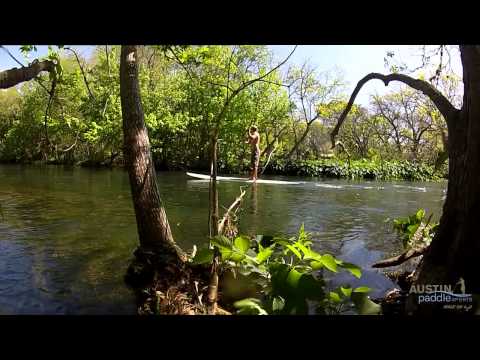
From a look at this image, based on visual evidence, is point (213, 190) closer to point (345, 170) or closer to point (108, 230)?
point (108, 230)

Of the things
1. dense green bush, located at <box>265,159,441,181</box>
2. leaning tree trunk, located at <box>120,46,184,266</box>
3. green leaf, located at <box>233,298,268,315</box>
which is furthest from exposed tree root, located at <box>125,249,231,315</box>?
dense green bush, located at <box>265,159,441,181</box>

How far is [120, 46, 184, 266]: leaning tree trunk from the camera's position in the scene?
15.1 ft

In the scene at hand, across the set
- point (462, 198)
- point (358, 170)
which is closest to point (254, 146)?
point (462, 198)

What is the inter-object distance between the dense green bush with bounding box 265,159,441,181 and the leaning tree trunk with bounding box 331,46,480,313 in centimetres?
2308

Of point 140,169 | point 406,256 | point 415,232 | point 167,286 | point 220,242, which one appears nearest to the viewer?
point 220,242

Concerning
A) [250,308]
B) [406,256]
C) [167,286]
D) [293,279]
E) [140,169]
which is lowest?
[167,286]

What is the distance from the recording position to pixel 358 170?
26.3 metres

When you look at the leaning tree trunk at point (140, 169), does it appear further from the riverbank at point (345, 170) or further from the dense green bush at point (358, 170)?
the dense green bush at point (358, 170)

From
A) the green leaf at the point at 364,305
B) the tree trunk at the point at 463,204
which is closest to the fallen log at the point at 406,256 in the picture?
the tree trunk at the point at 463,204

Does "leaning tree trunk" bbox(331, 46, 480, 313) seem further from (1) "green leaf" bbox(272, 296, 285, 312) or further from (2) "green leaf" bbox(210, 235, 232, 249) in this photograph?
(2) "green leaf" bbox(210, 235, 232, 249)

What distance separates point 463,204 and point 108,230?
6.58 metres
